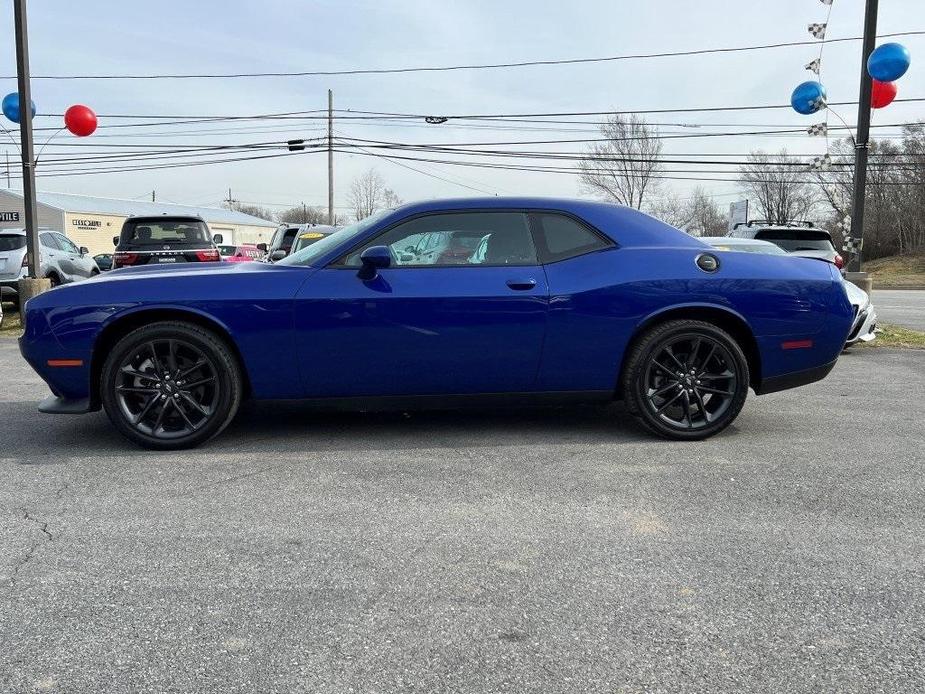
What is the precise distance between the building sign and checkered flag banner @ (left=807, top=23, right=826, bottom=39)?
187 feet

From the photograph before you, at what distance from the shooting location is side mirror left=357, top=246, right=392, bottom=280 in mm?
4102

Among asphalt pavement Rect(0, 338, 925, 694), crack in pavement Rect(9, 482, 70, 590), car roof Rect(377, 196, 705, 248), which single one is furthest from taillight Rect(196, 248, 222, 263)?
crack in pavement Rect(9, 482, 70, 590)

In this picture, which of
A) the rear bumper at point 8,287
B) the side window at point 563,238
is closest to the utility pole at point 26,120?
the rear bumper at point 8,287

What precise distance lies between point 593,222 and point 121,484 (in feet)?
10.0

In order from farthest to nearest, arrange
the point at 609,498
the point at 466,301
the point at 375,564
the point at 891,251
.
Answer: the point at 891,251 < the point at 466,301 < the point at 609,498 < the point at 375,564

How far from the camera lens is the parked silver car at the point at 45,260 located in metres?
11.7

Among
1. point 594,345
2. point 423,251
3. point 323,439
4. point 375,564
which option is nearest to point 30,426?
point 323,439

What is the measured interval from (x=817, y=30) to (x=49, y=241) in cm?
1326

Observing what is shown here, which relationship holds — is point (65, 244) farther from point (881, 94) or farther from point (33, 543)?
point (881, 94)

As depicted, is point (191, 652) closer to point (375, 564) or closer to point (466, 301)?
point (375, 564)

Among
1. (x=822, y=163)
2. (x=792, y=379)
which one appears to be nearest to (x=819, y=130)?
(x=822, y=163)

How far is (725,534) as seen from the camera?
3.02 m

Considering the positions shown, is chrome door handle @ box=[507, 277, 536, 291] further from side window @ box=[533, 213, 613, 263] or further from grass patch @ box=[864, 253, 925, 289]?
grass patch @ box=[864, 253, 925, 289]

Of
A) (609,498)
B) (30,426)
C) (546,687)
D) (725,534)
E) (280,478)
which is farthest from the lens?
(30,426)
